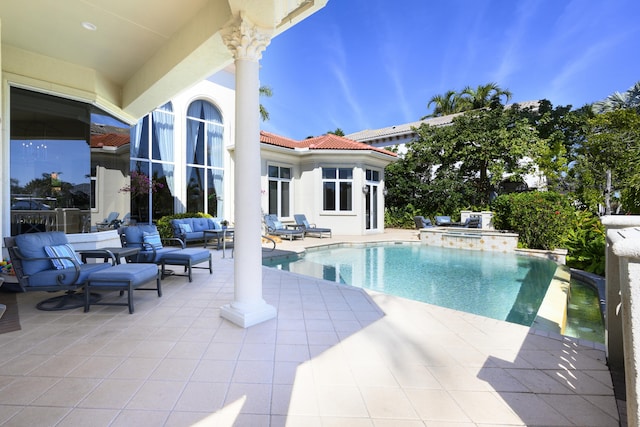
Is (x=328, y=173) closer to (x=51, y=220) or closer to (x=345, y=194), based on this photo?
(x=345, y=194)

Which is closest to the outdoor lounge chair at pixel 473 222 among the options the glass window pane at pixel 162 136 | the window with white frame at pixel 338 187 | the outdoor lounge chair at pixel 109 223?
the window with white frame at pixel 338 187

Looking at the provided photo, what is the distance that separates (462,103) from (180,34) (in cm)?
2772

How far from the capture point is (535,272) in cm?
750

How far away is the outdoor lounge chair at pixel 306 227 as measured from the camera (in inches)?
512

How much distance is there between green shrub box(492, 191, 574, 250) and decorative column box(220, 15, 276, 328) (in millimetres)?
10135

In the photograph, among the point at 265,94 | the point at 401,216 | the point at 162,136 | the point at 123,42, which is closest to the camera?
the point at 123,42

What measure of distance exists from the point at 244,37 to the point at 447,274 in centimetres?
637

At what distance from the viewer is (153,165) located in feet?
37.6

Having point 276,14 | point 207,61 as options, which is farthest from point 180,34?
point 276,14

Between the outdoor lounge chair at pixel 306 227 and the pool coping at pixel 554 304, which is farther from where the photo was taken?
the outdoor lounge chair at pixel 306 227

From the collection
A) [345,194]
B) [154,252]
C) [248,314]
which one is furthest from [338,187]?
[248,314]

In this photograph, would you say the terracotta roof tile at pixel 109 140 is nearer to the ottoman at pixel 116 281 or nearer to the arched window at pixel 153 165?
the arched window at pixel 153 165

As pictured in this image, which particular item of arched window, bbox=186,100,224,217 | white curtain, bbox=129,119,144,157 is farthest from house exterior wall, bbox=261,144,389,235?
white curtain, bbox=129,119,144,157

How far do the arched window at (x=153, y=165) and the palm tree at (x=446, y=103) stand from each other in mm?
24240
